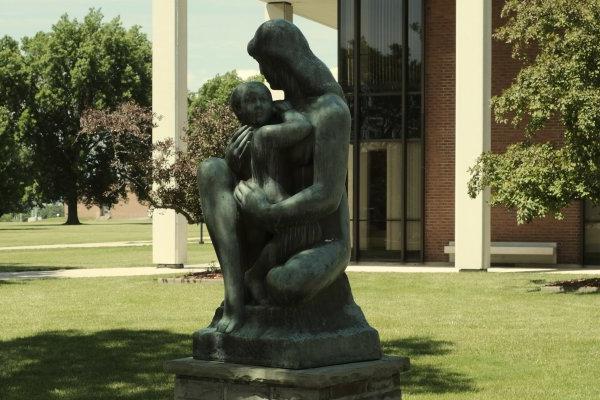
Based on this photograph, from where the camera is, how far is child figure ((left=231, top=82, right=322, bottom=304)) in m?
6.46

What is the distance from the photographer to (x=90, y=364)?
13.0 meters

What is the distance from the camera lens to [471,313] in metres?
17.8

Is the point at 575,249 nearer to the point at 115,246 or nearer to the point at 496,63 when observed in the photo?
the point at 496,63

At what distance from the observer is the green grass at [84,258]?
31.6 metres

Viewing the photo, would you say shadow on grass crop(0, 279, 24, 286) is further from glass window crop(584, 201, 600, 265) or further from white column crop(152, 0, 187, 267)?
glass window crop(584, 201, 600, 265)

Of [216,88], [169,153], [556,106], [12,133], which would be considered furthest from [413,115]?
[216,88]

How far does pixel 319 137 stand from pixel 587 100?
48.4 feet

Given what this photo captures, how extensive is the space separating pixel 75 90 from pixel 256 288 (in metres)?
68.5

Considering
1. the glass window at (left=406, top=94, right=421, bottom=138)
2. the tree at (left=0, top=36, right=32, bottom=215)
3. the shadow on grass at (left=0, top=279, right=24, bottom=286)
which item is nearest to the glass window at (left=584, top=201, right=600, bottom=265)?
the glass window at (left=406, top=94, right=421, bottom=138)

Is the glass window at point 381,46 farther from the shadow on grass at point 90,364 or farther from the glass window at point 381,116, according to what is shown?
the shadow on grass at point 90,364

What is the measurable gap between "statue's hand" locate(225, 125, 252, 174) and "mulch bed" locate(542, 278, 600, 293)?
15951 millimetres

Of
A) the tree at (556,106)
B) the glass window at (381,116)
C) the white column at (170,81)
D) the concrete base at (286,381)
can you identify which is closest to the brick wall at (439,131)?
the glass window at (381,116)

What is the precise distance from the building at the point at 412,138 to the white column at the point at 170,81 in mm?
4218

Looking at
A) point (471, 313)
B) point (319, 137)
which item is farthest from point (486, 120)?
point (319, 137)
